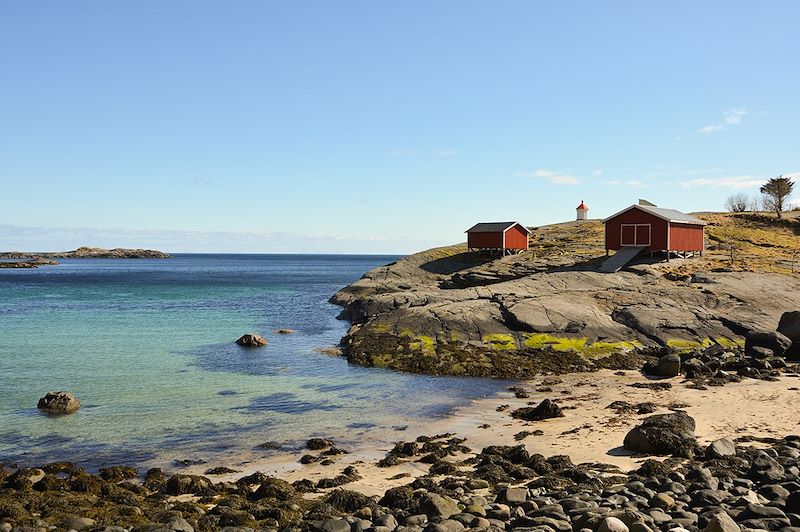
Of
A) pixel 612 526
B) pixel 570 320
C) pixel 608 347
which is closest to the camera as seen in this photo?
pixel 612 526

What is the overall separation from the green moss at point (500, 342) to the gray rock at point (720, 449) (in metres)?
17.6

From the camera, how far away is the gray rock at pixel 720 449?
14750 mm

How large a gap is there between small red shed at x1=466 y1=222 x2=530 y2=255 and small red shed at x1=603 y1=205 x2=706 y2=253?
475 inches

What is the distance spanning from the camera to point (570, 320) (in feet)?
115

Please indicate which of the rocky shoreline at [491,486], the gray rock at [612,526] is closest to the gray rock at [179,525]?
the rocky shoreline at [491,486]

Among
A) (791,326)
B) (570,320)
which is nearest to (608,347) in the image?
(570,320)

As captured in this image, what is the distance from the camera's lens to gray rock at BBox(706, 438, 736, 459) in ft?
48.4

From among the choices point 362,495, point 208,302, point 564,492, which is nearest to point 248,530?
point 362,495

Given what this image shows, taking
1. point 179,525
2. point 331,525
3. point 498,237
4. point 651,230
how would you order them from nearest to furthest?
point 331,525, point 179,525, point 651,230, point 498,237

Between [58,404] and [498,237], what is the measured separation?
159 feet

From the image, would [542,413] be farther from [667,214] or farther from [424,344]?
[667,214]

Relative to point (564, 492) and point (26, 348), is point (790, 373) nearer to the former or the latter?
point (564, 492)

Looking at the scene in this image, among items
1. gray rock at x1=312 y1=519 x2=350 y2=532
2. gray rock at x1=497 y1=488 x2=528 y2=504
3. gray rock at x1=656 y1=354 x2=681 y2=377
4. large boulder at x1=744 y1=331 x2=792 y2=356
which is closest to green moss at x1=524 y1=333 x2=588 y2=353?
gray rock at x1=656 y1=354 x2=681 y2=377

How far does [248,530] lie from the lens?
36.6ft
